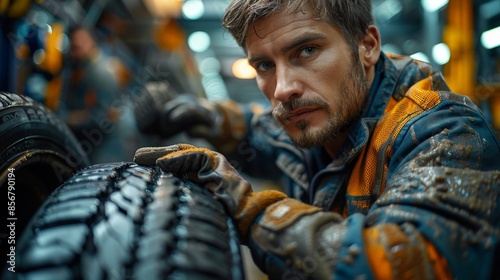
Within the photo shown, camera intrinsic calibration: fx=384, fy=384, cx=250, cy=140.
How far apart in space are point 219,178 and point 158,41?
422cm

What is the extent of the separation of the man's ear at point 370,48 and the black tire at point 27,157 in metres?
0.89

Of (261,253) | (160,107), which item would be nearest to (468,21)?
(160,107)

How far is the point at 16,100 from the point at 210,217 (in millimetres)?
589

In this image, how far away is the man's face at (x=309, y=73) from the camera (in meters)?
1.03

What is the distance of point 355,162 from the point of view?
1.06 metres

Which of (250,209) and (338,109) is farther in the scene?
(338,109)

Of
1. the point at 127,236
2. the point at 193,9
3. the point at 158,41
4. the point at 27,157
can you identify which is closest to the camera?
the point at 127,236

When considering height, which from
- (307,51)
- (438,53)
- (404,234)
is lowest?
(438,53)

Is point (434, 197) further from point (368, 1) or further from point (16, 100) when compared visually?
point (16, 100)

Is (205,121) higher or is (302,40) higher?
(302,40)

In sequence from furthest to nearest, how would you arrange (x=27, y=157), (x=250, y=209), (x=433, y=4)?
1. (x=433, y=4)
2. (x=27, y=157)
3. (x=250, y=209)

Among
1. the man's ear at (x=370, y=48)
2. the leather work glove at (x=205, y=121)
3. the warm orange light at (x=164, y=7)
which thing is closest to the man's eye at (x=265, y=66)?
the man's ear at (x=370, y=48)

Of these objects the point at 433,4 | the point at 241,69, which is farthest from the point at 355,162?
the point at 241,69

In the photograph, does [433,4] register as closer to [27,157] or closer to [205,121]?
[205,121]
